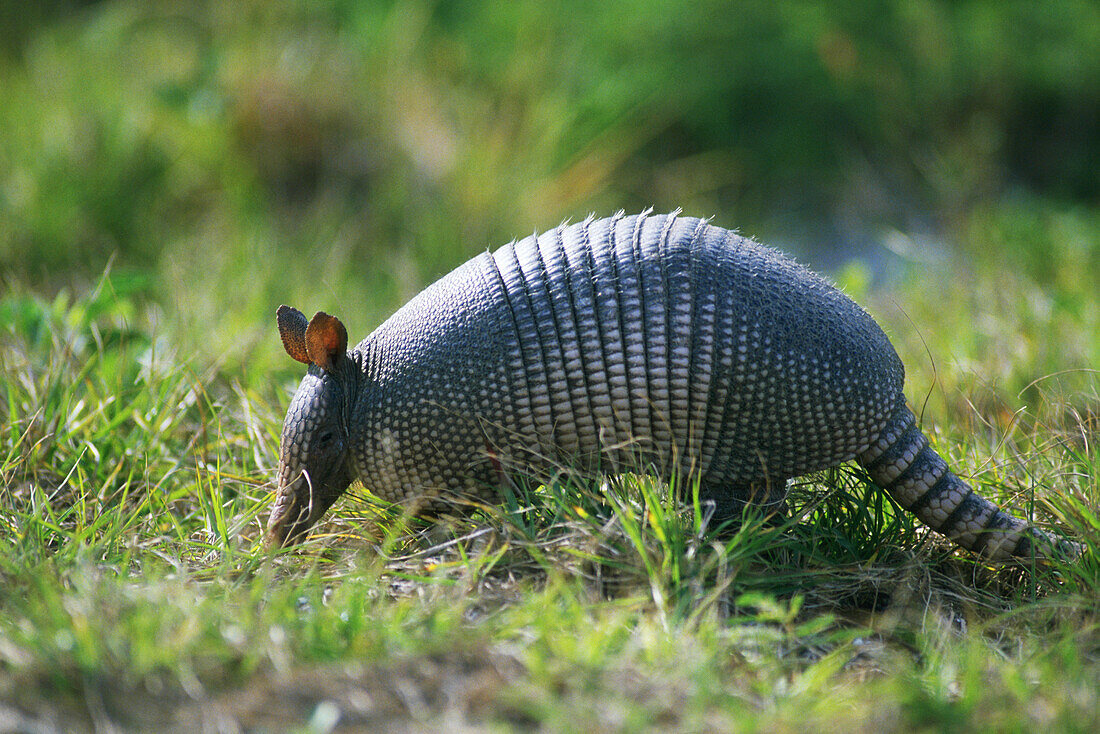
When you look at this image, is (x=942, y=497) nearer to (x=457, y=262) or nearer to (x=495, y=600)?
(x=495, y=600)

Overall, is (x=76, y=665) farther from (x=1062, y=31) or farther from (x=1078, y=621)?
(x=1062, y=31)

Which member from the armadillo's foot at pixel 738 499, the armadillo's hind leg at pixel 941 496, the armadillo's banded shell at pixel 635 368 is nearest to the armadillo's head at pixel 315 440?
the armadillo's banded shell at pixel 635 368

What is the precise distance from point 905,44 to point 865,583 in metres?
8.13

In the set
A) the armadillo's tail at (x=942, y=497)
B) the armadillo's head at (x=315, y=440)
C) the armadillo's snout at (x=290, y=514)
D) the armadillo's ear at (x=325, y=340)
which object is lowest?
the armadillo's tail at (x=942, y=497)

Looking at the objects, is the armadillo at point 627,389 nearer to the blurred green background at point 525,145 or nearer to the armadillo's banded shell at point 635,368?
the armadillo's banded shell at point 635,368

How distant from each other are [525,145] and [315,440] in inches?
231

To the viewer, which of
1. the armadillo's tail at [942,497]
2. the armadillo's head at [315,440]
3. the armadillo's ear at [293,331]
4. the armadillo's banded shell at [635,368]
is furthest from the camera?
the armadillo's ear at [293,331]

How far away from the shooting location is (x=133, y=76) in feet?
31.0

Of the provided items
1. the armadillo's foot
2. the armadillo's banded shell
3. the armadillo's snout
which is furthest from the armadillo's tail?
the armadillo's snout

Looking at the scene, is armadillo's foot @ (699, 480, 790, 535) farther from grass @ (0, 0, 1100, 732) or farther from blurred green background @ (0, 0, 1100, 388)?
blurred green background @ (0, 0, 1100, 388)

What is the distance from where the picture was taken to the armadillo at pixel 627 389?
373 cm

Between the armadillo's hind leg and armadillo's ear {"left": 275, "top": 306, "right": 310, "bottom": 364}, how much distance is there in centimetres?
236

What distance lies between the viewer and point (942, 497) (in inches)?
153

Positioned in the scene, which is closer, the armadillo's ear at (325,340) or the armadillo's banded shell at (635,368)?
the armadillo's banded shell at (635,368)
